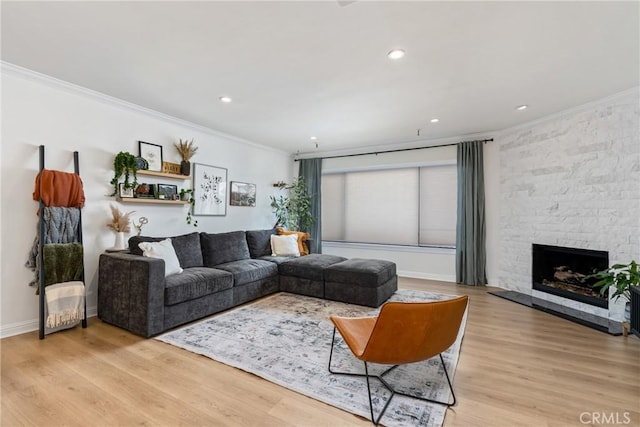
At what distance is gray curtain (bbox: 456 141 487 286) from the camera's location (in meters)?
4.67

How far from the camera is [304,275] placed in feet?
13.1

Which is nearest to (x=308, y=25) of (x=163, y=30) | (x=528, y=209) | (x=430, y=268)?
(x=163, y=30)

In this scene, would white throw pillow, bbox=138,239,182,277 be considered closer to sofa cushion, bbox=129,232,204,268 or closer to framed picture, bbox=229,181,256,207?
sofa cushion, bbox=129,232,204,268

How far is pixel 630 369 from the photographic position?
7.05 ft

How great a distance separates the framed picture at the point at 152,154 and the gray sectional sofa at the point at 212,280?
1007 millimetres

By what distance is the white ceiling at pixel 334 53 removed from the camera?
1856 millimetres

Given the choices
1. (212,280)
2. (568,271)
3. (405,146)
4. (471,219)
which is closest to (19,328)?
(212,280)

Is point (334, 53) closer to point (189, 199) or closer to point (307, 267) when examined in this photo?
point (307, 267)

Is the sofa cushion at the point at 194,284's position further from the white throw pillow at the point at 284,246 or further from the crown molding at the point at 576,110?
the crown molding at the point at 576,110

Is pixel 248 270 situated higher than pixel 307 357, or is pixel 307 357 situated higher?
pixel 248 270

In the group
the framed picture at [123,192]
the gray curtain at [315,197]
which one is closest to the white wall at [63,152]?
the framed picture at [123,192]

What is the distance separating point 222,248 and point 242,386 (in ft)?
7.82

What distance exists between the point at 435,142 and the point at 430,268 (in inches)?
89.7

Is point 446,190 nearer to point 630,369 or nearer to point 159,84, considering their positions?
point 630,369
